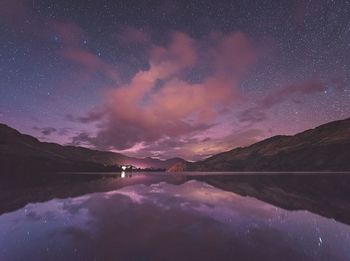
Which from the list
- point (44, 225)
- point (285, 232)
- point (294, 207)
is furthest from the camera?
point (294, 207)

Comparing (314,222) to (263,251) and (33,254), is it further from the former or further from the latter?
(33,254)

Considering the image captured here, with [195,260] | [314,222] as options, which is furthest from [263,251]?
[314,222]

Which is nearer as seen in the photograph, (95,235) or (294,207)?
(95,235)

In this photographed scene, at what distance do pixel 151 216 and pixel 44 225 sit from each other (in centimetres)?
732

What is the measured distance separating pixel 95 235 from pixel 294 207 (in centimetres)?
1814

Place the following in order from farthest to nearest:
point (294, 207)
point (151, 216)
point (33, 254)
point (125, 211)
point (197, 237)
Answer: point (294, 207) → point (125, 211) → point (151, 216) → point (197, 237) → point (33, 254)

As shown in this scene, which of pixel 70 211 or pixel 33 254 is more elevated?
pixel 70 211

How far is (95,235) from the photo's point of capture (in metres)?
15.1

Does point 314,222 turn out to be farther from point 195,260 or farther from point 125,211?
point 125,211

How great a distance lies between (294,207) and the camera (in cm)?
2519

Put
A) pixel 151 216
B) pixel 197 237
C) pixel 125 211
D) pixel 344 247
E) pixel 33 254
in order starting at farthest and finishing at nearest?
pixel 125 211 → pixel 151 216 → pixel 197 237 → pixel 344 247 → pixel 33 254

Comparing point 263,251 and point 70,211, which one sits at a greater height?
point 70,211

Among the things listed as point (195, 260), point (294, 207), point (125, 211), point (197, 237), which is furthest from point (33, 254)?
point (294, 207)

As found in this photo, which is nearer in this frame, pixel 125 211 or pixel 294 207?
pixel 125 211
